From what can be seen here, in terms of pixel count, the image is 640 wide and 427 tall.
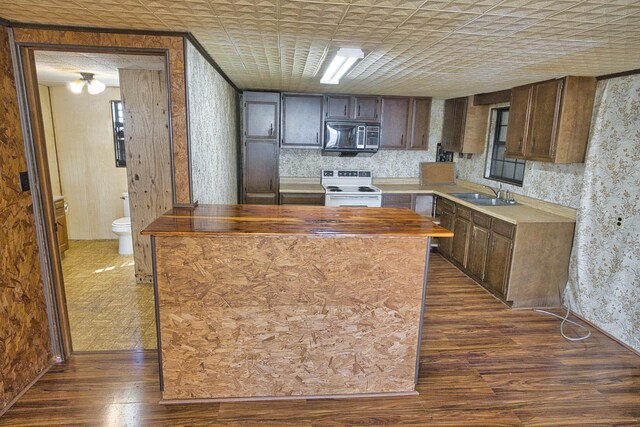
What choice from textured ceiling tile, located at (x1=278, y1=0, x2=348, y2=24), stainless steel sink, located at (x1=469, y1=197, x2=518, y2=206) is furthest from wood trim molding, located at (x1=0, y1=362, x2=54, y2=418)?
stainless steel sink, located at (x1=469, y1=197, x2=518, y2=206)

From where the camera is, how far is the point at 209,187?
10.6 ft

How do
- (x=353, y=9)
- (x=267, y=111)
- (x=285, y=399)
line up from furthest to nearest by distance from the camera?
(x=267, y=111)
(x=285, y=399)
(x=353, y=9)

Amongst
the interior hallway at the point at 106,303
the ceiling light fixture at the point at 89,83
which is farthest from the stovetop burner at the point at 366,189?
the ceiling light fixture at the point at 89,83

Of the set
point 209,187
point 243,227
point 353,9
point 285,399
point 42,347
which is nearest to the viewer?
point 353,9

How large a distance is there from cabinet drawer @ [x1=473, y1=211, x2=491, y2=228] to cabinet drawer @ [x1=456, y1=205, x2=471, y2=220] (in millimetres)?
134

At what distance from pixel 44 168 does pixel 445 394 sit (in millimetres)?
3032

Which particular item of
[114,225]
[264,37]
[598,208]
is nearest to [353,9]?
[264,37]

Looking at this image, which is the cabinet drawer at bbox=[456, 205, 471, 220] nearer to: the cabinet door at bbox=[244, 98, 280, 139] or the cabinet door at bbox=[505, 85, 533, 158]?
the cabinet door at bbox=[505, 85, 533, 158]

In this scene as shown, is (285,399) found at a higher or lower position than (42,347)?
lower

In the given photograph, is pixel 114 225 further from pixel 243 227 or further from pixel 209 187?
pixel 243 227

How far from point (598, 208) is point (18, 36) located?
457 cm

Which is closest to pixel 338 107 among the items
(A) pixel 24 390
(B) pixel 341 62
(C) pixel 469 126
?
(C) pixel 469 126

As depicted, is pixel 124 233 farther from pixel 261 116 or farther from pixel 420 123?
pixel 420 123

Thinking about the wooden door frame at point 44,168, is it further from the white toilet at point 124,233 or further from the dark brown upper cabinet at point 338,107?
the dark brown upper cabinet at point 338,107
